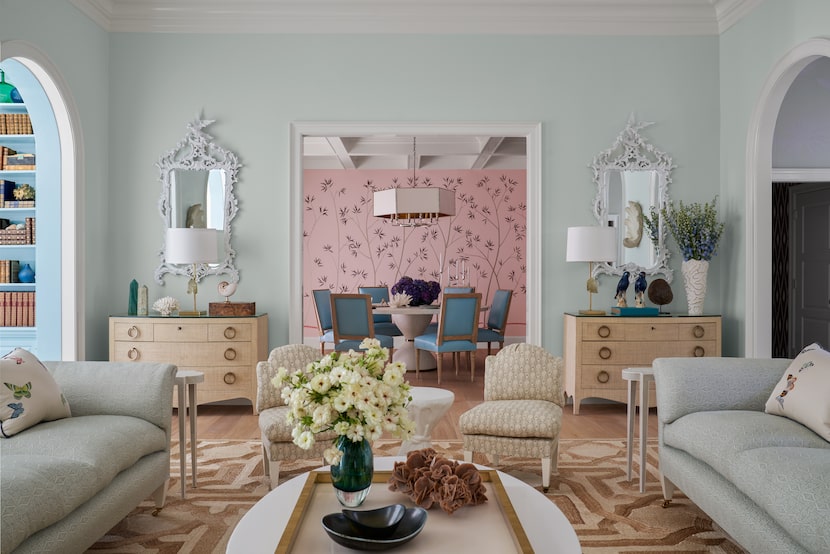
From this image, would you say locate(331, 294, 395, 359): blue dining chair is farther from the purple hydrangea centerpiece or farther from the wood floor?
the purple hydrangea centerpiece

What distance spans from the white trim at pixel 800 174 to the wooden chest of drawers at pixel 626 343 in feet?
4.30

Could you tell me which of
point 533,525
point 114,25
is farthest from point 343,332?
point 533,525

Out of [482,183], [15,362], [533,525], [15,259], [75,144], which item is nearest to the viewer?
[533,525]

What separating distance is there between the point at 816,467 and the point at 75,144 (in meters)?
4.63

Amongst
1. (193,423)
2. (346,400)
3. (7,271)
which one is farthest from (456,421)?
(7,271)

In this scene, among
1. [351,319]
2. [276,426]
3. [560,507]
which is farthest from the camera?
[351,319]

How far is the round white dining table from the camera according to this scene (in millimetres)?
1690

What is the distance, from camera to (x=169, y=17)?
16.1 ft

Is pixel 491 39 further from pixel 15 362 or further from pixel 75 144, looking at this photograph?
pixel 15 362

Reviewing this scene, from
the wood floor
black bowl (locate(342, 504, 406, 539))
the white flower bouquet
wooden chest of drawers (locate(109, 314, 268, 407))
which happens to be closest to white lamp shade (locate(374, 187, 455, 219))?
the wood floor

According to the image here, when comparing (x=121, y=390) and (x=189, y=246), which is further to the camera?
(x=189, y=246)

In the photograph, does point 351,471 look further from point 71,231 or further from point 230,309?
point 71,231

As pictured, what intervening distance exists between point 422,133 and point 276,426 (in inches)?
108

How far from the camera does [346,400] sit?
1777 millimetres
